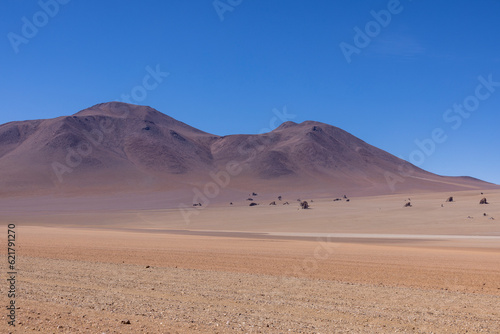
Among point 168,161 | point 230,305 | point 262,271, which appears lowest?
point 230,305

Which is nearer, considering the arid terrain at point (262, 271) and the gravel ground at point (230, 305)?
the gravel ground at point (230, 305)

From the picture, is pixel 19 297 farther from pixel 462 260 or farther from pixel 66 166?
pixel 66 166

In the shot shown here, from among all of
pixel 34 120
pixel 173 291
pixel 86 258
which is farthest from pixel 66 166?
pixel 173 291

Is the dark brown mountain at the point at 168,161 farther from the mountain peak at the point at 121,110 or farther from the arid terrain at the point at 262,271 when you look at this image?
the arid terrain at the point at 262,271

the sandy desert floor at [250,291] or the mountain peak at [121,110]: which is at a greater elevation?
the mountain peak at [121,110]

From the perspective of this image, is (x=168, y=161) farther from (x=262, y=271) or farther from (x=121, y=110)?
(x=262, y=271)

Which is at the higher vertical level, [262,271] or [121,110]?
[121,110]

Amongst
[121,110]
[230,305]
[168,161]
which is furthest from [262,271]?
[121,110]

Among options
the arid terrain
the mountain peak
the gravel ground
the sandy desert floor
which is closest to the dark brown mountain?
the mountain peak

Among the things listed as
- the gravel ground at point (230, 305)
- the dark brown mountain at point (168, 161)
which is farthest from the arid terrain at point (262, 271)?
the dark brown mountain at point (168, 161)

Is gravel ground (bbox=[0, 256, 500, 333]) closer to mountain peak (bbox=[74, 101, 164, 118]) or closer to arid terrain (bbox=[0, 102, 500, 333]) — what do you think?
arid terrain (bbox=[0, 102, 500, 333])

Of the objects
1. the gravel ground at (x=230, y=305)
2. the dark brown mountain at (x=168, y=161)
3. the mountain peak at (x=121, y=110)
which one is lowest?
the gravel ground at (x=230, y=305)
